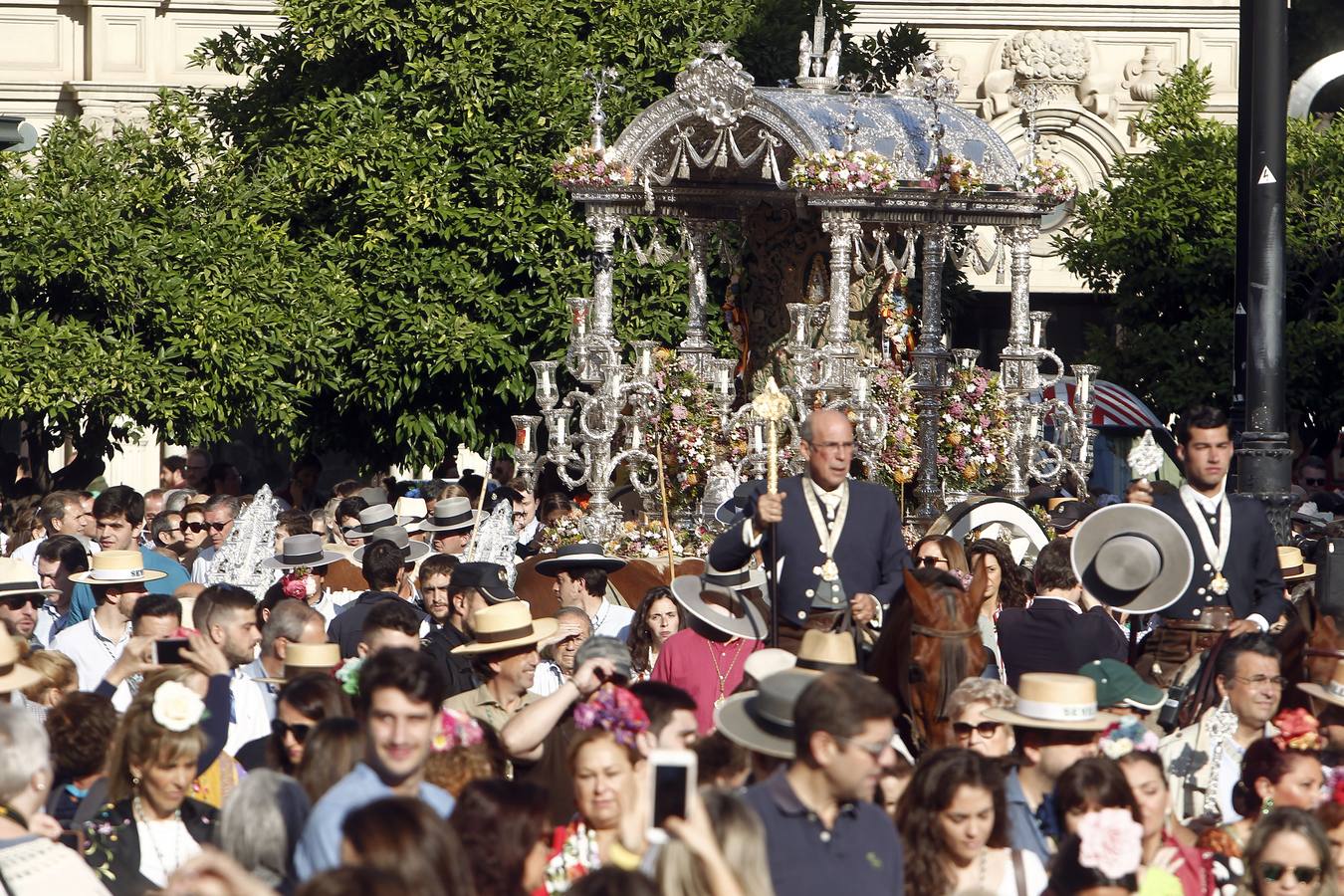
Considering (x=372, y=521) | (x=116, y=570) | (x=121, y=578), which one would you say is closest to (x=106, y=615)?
(x=121, y=578)

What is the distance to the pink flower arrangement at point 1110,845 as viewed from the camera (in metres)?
6.48

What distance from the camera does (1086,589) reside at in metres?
10.3

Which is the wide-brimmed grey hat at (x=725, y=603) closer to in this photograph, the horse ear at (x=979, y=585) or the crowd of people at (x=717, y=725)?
the crowd of people at (x=717, y=725)

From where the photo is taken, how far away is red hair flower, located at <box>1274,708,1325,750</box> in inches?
310

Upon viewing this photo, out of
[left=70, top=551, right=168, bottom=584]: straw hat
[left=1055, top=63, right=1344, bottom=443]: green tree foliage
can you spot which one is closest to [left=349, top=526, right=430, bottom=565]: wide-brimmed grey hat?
[left=70, top=551, right=168, bottom=584]: straw hat

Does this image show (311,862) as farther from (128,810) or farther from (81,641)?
(81,641)

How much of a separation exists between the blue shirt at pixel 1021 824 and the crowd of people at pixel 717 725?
0.02m

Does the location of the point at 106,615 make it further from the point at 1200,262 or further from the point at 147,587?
the point at 1200,262

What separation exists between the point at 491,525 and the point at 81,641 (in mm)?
4867

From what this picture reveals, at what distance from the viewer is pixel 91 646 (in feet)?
35.4

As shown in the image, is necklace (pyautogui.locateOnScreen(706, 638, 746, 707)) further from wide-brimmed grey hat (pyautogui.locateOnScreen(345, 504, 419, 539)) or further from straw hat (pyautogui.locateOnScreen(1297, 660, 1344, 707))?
wide-brimmed grey hat (pyautogui.locateOnScreen(345, 504, 419, 539))

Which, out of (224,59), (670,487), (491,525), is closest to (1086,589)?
(491,525)

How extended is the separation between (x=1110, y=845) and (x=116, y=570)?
6.44 meters

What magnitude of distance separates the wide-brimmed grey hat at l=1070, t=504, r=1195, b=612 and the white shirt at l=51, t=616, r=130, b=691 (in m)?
4.22
